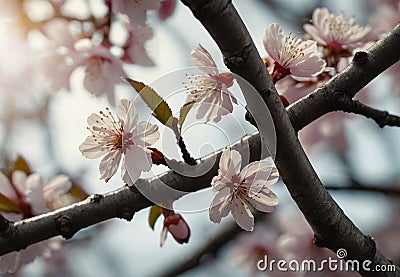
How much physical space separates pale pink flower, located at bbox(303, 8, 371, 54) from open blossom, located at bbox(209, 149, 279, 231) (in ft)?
1.77

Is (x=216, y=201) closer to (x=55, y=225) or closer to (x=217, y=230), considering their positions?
(x=55, y=225)

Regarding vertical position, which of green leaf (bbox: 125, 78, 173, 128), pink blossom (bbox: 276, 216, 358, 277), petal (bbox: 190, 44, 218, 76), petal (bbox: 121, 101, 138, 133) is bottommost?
pink blossom (bbox: 276, 216, 358, 277)

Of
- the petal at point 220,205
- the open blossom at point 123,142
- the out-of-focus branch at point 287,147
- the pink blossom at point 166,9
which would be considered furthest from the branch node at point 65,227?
the pink blossom at point 166,9

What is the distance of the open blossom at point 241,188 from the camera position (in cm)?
103

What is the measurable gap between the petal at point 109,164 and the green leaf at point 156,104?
112 mm

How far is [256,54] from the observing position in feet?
2.82

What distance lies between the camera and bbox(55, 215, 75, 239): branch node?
1.15m

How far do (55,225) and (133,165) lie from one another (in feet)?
0.73

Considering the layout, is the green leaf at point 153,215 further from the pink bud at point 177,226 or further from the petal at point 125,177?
the petal at point 125,177

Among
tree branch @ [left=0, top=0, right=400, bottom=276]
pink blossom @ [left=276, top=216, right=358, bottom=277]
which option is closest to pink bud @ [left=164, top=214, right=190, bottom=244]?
tree branch @ [left=0, top=0, right=400, bottom=276]

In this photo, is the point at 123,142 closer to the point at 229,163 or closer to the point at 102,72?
the point at 229,163

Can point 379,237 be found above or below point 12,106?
below

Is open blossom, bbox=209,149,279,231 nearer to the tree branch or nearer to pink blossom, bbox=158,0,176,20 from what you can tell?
the tree branch

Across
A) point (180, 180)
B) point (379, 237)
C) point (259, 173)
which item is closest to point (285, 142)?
point (259, 173)
